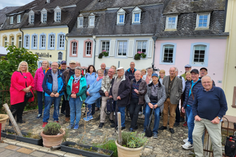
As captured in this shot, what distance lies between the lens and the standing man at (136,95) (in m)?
5.34

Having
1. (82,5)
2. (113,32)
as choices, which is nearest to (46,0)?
(82,5)

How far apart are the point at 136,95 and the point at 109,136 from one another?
1474mm

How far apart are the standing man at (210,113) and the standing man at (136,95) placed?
181cm

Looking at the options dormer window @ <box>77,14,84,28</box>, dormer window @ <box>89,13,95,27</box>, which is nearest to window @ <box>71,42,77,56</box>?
dormer window @ <box>77,14,84,28</box>

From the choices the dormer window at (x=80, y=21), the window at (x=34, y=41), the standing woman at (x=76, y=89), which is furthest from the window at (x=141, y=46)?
the window at (x=34, y=41)

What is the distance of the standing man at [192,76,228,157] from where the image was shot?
142 inches

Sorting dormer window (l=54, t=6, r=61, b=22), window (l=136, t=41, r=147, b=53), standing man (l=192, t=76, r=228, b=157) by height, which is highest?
dormer window (l=54, t=6, r=61, b=22)

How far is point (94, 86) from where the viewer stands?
247 inches

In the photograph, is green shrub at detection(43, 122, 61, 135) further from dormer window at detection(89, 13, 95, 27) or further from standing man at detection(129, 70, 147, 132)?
dormer window at detection(89, 13, 95, 27)

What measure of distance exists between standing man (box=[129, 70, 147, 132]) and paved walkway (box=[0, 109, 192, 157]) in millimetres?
586

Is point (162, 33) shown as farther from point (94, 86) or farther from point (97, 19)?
point (94, 86)

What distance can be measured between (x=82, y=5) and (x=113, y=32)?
6634mm

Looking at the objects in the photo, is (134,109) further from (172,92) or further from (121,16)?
(121,16)

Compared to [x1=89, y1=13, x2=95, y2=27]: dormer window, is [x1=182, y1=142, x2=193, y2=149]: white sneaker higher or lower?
lower
